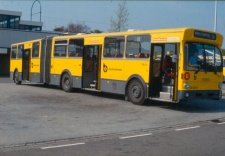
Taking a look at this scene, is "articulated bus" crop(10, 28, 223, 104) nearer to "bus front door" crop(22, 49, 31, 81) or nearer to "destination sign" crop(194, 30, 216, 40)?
"destination sign" crop(194, 30, 216, 40)

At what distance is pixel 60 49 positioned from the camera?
819 inches

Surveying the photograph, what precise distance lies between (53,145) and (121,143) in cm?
148

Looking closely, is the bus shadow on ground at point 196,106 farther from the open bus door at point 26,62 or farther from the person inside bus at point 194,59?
the open bus door at point 26,62

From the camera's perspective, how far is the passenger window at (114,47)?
54.0ft

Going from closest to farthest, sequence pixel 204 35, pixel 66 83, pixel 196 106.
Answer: pixel 204 35 → pixel 196 106 → pixel 66 83

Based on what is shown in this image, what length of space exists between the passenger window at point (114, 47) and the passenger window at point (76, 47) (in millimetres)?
2120

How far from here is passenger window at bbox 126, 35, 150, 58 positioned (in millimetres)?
15086

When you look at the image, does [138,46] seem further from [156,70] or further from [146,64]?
[156,70]

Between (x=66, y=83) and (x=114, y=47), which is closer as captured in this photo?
(x=114, y=47)

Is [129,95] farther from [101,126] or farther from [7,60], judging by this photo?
[7,60]

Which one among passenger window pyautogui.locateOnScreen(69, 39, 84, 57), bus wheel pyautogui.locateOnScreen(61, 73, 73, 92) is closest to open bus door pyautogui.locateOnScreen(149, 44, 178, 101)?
passenger window pyautogui.locateOnScreen(69, 39, 84, 57)

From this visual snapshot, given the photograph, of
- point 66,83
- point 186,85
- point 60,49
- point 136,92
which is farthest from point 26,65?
point 186,85

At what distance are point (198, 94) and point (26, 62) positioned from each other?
46.5 feet

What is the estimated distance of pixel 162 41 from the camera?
47.4 feet
